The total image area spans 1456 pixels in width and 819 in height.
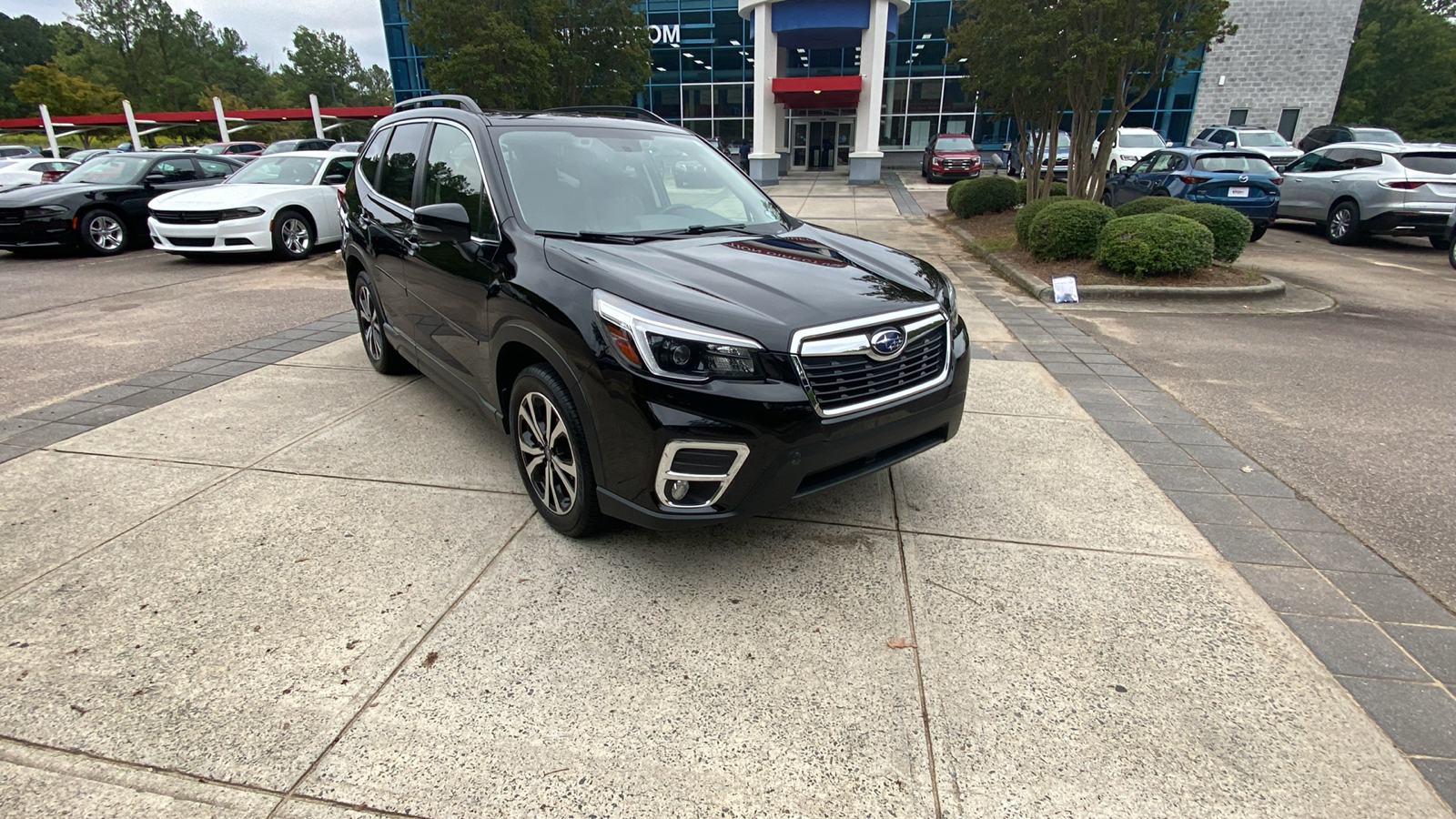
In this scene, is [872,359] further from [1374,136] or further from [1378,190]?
[1374,136]

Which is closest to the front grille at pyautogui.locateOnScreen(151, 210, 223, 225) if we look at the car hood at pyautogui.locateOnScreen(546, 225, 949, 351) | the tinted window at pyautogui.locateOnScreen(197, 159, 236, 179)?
the tinted window at pyautogui.locateOnScreen(197, 159, 236, 179)

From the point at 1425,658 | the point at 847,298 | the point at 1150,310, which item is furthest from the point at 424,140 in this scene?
the point at 1150,310

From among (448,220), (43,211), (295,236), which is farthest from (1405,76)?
(43,211)

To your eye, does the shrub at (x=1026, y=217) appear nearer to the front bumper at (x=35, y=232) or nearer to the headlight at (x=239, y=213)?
the headlight at (x=239, y=213)

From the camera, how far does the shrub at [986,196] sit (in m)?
14.9

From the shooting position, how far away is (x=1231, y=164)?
12.3 metres

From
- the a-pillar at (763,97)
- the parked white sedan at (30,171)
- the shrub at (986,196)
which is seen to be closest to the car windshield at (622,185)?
the shrub at (986,196)

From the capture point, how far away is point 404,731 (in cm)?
225

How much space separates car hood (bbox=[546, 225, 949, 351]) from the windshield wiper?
0.08 meters

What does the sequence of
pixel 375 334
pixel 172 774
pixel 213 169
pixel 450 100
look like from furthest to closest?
pixel 213 169 < pixel 375 334 < pixel 450 100 < pixel 172 774

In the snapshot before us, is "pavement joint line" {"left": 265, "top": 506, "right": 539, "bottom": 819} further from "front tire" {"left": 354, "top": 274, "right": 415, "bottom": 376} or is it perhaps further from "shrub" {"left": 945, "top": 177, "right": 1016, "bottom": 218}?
"shrub" {"left": 945, "top": 177, "right": 1016, "bottom": 218}

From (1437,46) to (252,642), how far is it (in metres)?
63.9

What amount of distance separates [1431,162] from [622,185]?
14393 mm

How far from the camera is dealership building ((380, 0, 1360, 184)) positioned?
2702 cm
